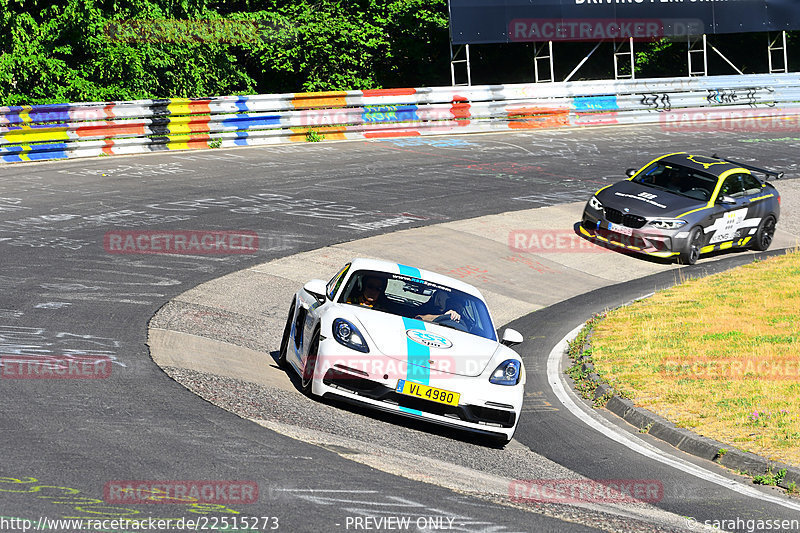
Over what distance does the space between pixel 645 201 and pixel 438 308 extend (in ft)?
32.9

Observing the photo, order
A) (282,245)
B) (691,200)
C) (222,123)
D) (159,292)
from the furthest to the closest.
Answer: (222,123) < (691,200) < (282,245) < (159,292)

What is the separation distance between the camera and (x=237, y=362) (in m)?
10.1

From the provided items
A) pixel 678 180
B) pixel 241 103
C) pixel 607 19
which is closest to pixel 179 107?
pixel 241 103

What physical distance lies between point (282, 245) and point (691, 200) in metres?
7.96

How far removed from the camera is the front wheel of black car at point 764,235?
788 inches

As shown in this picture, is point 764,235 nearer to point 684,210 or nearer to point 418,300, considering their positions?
point 684,210

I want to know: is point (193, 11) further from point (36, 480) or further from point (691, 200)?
point (36, 480)

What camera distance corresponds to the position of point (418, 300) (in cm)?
985

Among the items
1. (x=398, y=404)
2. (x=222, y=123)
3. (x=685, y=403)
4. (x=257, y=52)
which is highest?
(x=257, y=52)

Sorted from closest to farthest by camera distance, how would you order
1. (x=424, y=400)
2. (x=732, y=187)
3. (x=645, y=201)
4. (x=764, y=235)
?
(x=424, y=400)
(x=645, y=201)
(x=732, y=187)
(x=764, y=235)

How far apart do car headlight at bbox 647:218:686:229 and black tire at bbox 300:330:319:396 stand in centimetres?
1078

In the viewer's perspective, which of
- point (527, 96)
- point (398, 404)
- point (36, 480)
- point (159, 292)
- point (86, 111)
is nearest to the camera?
point (36, 480)

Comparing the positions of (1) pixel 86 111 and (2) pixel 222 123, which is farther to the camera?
(2) pixel 222 123

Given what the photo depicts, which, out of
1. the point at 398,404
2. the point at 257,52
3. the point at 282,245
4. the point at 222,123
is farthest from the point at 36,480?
the point at 257,52
